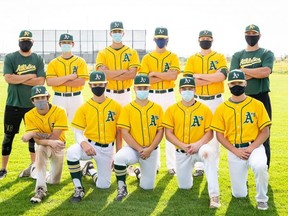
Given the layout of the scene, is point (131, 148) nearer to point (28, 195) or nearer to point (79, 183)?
point (79, 183)

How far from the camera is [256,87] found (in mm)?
7152

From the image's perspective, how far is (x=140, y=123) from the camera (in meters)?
6.69

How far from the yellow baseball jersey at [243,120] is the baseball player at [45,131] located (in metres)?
2.43

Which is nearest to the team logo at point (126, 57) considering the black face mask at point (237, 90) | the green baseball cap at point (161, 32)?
the green baseball cap at point (161, 32)

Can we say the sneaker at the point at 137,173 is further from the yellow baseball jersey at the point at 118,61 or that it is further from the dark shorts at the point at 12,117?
the dark shorts at the point at 12,117

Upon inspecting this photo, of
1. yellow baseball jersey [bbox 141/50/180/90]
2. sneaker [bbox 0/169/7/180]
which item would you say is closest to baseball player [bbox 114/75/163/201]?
yellow baseball jersey [bbox 141/50/180/90]

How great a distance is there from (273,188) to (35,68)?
439 centimetres

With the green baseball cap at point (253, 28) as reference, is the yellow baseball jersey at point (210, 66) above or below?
below

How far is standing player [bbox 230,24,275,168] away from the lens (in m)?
6.99

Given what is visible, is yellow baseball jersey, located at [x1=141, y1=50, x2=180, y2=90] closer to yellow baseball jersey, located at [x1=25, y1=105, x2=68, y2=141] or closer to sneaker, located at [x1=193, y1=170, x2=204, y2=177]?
sneaker, located at [x1=193, y1=170, x2=204, y2=177]

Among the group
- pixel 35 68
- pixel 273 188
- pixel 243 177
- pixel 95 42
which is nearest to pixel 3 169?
pixel 35 68

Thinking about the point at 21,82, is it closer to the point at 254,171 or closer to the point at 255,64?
the point at 255,64

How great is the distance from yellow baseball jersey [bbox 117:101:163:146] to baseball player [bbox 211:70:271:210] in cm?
93

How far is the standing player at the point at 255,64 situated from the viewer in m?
6.99
